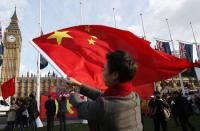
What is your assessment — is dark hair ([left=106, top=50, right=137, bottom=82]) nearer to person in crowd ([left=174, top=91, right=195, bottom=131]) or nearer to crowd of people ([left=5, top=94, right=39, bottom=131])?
person in crowd ([left=174, top=91, right=195, bottom=131])

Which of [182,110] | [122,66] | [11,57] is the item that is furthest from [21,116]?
[11,57]

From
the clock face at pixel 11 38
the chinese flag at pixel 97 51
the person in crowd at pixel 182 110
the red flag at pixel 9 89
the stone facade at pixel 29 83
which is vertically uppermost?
the clock face at pixel 11 38

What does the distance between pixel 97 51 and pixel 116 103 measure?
3.88 metres

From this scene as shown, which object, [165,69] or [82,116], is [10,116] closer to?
[165,69]

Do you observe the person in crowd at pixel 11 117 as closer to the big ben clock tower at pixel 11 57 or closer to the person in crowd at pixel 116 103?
the person in crowd at pixel 116 103

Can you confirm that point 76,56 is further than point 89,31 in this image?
No

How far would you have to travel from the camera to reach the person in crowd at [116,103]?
7.04ft

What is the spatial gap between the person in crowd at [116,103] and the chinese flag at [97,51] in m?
3.12

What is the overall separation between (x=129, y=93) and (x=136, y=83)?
11.3ft

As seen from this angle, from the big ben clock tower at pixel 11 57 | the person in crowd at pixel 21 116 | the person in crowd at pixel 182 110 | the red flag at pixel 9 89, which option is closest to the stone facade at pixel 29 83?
the big ben clock tower at pixel 11 57

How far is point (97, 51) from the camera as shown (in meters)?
6.00

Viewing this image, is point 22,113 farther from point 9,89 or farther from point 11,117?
point 9,89

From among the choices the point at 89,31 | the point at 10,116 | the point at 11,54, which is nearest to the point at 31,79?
the point at 11,54

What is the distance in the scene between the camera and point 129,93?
7.54 feet
